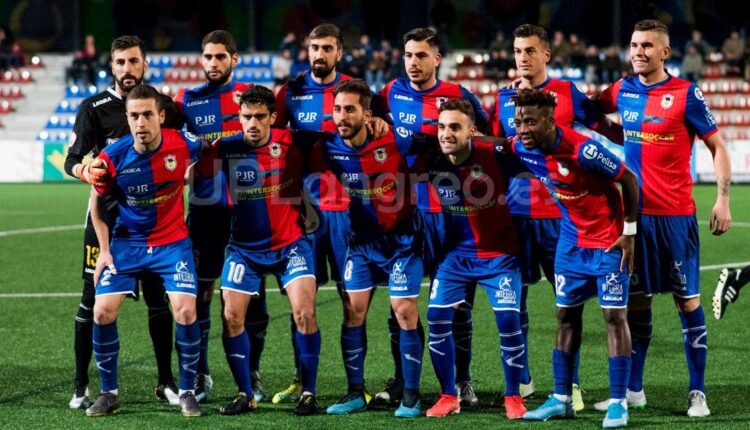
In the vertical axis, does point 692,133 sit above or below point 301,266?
above

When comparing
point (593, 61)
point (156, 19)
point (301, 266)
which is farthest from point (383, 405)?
point (156, 19)

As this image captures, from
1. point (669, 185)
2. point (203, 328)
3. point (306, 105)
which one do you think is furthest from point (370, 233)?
point (669, 185)

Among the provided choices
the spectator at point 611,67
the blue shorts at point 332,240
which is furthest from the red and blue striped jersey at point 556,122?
the spectator at point 611,67

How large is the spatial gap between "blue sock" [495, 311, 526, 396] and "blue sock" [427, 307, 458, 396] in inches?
11.7

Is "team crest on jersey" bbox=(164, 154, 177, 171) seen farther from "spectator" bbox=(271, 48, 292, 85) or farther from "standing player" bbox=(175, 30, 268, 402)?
"spectator" bbox=(271, 48, 292, 85)

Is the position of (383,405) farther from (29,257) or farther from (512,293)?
(29,257)

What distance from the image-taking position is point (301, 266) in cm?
667

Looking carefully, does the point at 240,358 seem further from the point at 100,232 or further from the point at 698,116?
the point at 698,116

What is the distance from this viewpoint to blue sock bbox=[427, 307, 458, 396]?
21.5ft

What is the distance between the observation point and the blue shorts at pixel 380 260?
669cm

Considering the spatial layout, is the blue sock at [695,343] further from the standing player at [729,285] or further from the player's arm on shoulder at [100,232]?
the player's arm on shoulder at [100,232]

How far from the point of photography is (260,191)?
6770mm

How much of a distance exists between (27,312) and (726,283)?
6.34 metres

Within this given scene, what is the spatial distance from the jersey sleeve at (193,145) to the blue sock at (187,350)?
3.21 ft
